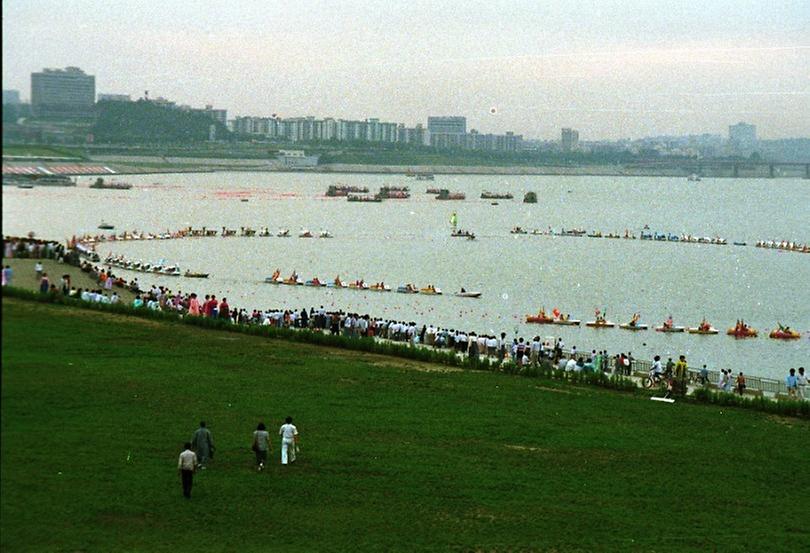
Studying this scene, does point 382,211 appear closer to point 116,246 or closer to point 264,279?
point 116,246

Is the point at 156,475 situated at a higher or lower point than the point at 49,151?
lower

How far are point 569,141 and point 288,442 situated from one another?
169469mm

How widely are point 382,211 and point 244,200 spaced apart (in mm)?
22282

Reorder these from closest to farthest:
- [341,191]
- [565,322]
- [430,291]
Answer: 1. [565,322]
2. [430,291]
3. [341,191]

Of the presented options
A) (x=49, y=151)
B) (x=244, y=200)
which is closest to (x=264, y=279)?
(x=49, y=151)

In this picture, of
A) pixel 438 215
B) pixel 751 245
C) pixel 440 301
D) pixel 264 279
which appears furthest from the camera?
pixel 438 215

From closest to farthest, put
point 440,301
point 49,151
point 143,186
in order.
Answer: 1. point 49,151
2. point 440,301
3. point 143,186

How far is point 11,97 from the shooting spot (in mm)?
5484

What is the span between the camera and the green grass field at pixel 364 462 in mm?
11250

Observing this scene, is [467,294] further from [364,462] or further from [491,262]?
[364,462]

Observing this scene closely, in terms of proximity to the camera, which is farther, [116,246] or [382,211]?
[382,211]

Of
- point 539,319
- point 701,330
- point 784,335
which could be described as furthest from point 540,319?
point 784,335

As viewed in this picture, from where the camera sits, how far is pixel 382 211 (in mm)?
124062

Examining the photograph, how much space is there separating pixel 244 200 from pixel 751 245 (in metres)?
68.0
